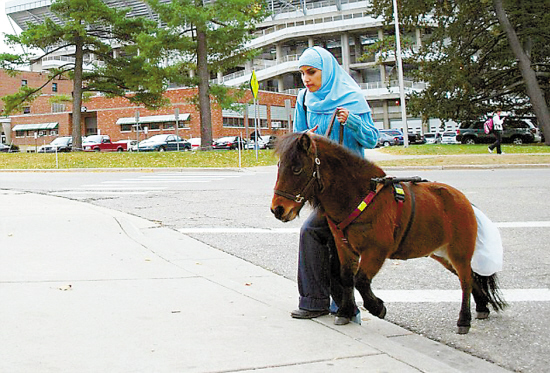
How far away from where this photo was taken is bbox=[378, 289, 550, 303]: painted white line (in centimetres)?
510

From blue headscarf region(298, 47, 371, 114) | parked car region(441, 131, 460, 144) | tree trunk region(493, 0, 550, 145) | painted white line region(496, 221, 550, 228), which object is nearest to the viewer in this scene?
blue headscarf region(298, 47, 371, 114)

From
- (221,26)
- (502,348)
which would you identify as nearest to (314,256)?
(502,348)

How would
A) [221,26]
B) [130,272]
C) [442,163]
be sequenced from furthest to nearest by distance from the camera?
[221,26] < [442,163] < [130,272]

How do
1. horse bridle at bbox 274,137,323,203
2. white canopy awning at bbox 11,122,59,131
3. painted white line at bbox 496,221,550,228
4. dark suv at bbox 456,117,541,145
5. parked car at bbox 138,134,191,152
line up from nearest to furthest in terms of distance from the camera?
horse bridle at bbox 274,137,323,203 → painted white line at bbox 496,221,550,228 → dark suv at bbox 456,117,541,145 → parked car at bbox 138,134,191,152 → white canopy awning at bbox 11,122,59,131

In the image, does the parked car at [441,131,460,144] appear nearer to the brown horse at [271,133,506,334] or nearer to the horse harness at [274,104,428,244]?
the brown horse at [271,133,506,334]

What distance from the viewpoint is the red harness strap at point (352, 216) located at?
3.81 meters

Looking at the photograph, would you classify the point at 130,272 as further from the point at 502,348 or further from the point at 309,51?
the point at 502,348

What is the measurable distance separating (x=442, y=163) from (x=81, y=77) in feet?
82.7

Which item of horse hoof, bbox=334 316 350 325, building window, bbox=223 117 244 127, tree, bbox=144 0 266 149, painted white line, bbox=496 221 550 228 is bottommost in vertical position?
painted white line, bbox=496 221 550 228

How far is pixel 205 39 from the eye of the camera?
32.8 m

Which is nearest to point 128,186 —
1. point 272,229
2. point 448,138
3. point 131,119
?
point 272,229

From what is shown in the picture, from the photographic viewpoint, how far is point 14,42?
35.8 m

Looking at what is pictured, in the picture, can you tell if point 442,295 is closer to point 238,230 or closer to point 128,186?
point 238,230

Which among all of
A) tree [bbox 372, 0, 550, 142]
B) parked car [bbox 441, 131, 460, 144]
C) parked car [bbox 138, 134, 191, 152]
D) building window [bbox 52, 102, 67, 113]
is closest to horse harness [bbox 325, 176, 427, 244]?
tree [bbox 372, 0, 550, 142]
